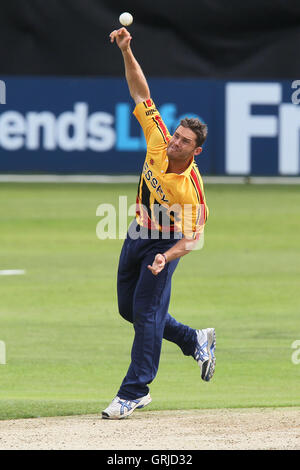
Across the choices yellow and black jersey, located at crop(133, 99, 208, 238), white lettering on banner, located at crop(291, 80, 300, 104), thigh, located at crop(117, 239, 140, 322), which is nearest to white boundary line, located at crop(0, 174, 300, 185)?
white lettering on banner, located at crop(291, 80, 300, 104)

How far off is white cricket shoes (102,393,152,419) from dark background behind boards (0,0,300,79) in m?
16.7

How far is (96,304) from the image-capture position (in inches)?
456

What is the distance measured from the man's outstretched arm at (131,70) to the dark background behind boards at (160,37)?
16.0 metres

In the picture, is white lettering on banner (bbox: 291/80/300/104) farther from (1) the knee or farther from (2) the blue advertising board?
(1) the knee

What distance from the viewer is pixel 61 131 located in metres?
22.5

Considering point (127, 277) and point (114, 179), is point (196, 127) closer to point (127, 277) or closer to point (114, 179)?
point (127, 277)

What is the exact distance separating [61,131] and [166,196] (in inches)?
609

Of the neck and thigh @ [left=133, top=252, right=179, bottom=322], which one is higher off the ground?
the neck

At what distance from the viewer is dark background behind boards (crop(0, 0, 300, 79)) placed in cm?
2341

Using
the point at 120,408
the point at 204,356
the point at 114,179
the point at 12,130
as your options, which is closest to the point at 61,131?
the point at 12,130

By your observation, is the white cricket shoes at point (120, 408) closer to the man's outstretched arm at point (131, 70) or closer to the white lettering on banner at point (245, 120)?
the man's outstretched arm at point (131, 70)

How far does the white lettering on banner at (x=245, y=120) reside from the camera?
2183 centimetres

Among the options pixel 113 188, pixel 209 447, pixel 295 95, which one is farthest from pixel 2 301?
pixel 295 95

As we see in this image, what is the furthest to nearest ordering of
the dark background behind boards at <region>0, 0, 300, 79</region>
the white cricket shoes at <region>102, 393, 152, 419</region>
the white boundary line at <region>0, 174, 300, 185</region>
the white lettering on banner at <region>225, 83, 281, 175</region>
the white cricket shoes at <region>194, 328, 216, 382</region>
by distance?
the dark background behind boards at <region>0, 0, 300, 79</region>, the white boundary line at <region>0, 174, 300, 185</region>, the white lettering on banner at <region>225, 83, 281, 175</region>, the white cricket shoes at <region>194, 328, 216, 382</region>, the white cricket shoes at <region>102, 393, 152, 419</region>
